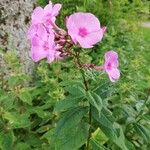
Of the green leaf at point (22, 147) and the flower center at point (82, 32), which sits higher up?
the flower center at point (82, 32)

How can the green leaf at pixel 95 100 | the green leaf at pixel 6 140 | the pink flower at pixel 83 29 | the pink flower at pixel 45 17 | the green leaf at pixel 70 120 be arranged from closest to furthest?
the pink flower at pixel 83 29 < the pink flower at pixel 45 17 < the green leaf at pixel 95 100 < the green leaf at pixel 70 120 < the green leaf at pixel 6 140

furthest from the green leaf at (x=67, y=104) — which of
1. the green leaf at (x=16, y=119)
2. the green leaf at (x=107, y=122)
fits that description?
the green leaf at (x=16, y=119)

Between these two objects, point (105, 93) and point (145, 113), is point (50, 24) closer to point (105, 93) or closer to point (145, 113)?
point (105, 93)

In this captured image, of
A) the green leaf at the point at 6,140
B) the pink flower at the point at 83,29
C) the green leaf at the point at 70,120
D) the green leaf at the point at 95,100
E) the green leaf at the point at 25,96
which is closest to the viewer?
the pink flower at the point at 83,29

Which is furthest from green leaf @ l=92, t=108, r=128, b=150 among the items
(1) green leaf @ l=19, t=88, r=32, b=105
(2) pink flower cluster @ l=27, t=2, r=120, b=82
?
(1) green leaf @ l=19, t=88, r=32, b=105

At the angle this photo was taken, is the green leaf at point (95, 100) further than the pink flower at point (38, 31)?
Yes

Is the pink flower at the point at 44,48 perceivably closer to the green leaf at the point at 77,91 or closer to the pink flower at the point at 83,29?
the pink flower at the point at 83,29

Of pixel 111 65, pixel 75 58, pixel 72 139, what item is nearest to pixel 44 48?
pixel 75 58
